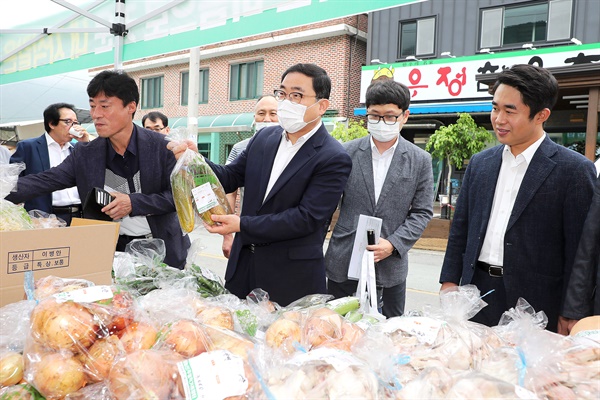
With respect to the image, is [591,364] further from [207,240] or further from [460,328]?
[207,240]

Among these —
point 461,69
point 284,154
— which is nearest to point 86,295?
point 284,154

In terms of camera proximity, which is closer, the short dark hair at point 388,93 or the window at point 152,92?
the short dark hair at point 388,93

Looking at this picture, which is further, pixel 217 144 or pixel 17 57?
pixel 217 144

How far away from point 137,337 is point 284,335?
405 mm

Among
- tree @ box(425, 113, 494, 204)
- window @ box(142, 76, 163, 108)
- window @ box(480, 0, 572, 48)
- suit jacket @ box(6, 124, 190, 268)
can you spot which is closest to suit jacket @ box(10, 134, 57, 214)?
suit jacket @ box(6, 124, 190, 268)

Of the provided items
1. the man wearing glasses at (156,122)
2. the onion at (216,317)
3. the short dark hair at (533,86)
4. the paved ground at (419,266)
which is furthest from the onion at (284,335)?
the man wearing glasses at (156,122)

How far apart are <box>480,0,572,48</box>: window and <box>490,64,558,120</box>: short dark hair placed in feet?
41.3

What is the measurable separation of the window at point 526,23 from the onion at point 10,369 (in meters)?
14.8

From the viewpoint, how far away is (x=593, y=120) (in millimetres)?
8664

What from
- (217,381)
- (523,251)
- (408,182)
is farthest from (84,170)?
(523,251)

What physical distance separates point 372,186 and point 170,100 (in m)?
19.6

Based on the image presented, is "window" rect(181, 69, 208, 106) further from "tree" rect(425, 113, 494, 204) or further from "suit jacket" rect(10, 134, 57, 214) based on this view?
"suit jacket" rect(10, 134, 57, 214)

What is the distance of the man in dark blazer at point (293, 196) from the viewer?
2.40m

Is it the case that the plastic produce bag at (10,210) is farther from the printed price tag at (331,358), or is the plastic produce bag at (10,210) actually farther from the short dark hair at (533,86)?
the short dark hair at (533,86)
